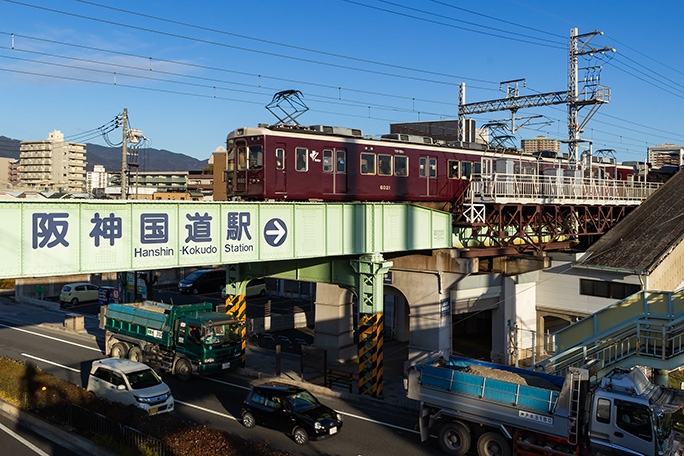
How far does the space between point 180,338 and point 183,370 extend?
139cm

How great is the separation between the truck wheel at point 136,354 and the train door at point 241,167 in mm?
9127

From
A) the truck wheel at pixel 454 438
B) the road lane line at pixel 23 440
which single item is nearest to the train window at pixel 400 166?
the truck wheel at pixel 454 438

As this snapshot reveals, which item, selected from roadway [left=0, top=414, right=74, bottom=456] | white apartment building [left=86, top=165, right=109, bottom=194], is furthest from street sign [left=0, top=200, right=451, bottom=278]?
white apartment building [left=86, top=165, right=109, bottom=194]

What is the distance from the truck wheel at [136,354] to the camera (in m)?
26.4

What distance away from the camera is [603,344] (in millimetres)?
20609

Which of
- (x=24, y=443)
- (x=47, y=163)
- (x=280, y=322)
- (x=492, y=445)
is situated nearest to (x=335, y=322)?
(x=280, y=322)

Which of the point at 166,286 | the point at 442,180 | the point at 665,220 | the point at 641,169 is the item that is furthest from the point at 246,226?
the point at 641,169

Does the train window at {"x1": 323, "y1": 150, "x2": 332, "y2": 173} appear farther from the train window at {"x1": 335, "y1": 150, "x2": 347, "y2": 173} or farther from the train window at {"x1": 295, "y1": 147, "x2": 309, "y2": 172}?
the train window at {"x1": 295, "y1": 147, "x2": 309, "y2": 172}

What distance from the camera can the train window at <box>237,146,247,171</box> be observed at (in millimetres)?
23797

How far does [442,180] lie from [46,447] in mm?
20799

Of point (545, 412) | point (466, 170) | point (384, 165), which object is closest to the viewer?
point (545, 412)

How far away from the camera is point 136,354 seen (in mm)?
26609

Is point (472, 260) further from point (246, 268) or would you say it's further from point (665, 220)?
point (665, 220)

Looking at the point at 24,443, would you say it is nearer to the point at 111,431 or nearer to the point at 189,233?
the point at 111,431
